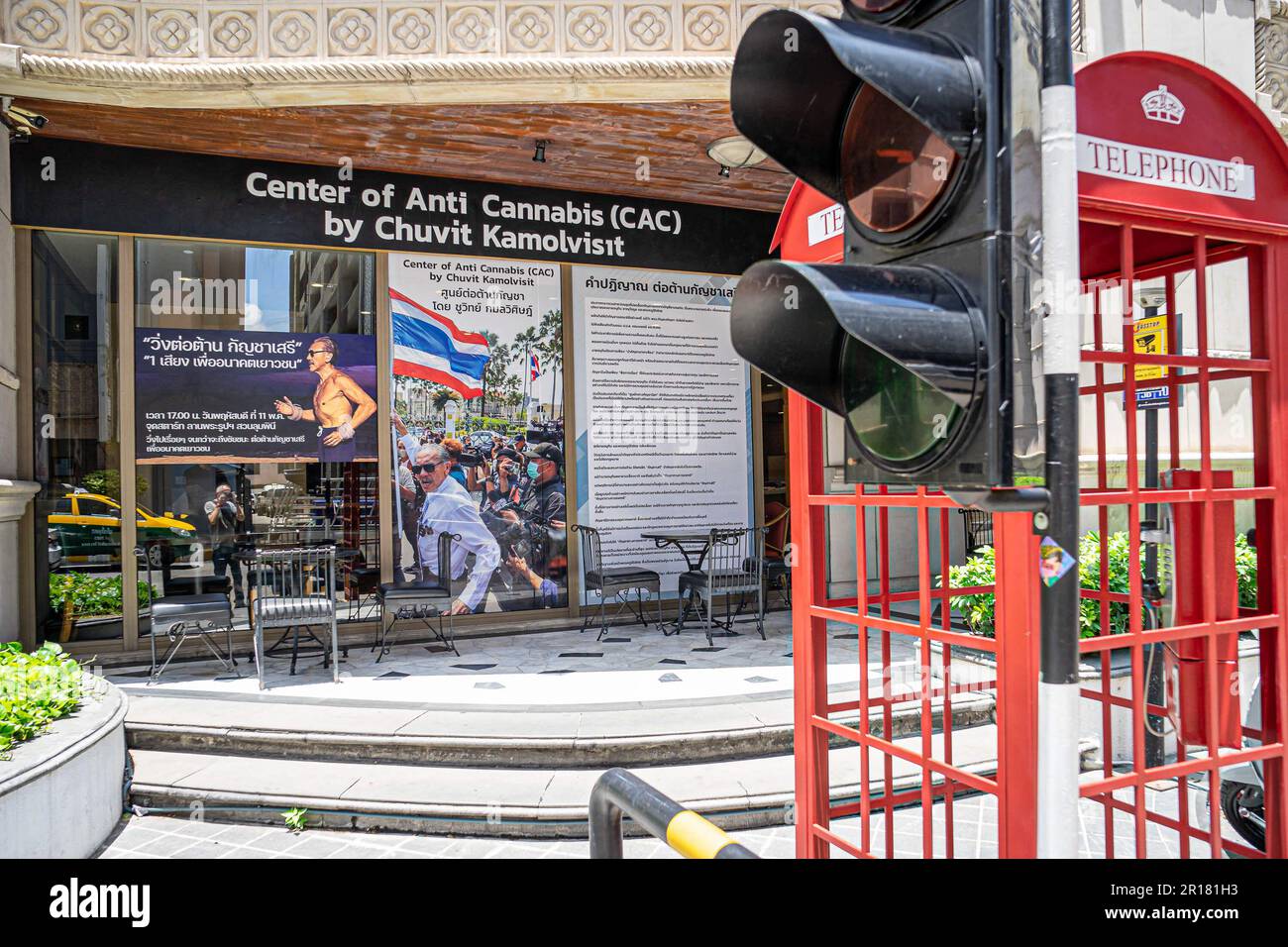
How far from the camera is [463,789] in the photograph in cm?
486

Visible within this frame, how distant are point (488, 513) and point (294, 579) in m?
2.29

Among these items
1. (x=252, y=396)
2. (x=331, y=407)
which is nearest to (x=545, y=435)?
(x=331, y=407)

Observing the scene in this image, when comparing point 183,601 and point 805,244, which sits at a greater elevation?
point 805,244

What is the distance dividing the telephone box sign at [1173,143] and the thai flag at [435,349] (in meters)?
7.17

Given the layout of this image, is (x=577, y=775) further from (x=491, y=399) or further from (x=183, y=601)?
(x=491, y=399)

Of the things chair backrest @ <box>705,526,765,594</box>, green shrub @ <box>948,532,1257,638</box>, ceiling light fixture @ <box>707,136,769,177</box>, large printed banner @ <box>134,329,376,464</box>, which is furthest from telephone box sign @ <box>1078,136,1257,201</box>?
large printed banner @ <box>134,329,376,464</box>

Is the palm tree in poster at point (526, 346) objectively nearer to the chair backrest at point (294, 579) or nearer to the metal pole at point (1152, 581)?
the chair backrest at point (294, 579)

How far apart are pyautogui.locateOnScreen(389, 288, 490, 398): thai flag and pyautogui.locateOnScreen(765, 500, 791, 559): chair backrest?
12.3 feet

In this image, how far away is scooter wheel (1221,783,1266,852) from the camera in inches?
122

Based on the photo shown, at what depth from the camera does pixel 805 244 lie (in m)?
2.71

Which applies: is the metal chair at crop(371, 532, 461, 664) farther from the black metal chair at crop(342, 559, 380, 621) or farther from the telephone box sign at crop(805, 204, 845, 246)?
the telephone box sign at crop(805, 204, 845, 246)

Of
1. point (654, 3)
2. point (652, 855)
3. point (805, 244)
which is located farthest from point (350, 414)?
point (805, 244)

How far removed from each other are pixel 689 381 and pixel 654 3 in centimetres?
401

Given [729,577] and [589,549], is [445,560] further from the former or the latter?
[729,577]
